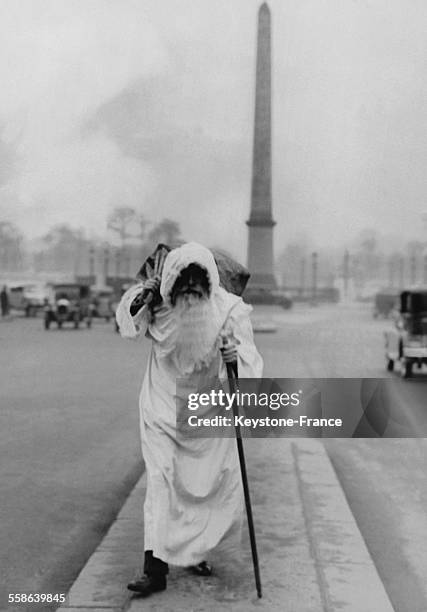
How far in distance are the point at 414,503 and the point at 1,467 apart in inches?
118

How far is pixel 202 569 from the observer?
409 centimetres

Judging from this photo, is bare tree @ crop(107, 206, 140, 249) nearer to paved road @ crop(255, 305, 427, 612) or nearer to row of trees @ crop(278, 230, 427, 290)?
row of trees @ crop(278, 230, 427, 290)

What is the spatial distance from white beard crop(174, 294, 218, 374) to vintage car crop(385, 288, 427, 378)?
10.3 meters

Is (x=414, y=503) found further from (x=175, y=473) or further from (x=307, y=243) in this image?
(x=307, y=243)

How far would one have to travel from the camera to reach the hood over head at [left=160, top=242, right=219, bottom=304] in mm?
3838

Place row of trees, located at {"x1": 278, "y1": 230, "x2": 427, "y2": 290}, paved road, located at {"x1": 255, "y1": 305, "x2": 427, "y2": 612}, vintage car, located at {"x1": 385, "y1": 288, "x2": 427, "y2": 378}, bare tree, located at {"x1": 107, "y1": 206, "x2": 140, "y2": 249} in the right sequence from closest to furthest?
paved road, located at {"x1": 255, "y1": 305, "x2": 427, "y2": 612} → vintage car, located at {"x1": 385, "y1": 288, "x2": 427, "y2": 378} → bare tree, located at {"x1": 107, "y1": 206, "x2": 140, "y2": 249} → row of trees, located at {"x1": 278, "y1": 230, "x2": 427, "y2": 290}

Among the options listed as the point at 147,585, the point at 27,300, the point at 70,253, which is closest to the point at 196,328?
the point at 147,585

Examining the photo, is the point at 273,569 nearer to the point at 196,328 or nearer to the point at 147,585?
the point at 147,585

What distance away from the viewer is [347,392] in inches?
493

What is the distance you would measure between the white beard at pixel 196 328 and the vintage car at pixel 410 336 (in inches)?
406

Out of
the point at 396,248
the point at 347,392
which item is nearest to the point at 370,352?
the point at 347,392

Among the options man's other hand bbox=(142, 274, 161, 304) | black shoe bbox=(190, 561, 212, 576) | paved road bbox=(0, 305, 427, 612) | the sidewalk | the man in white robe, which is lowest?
paved road bbox=(0, 305, 427, 612)

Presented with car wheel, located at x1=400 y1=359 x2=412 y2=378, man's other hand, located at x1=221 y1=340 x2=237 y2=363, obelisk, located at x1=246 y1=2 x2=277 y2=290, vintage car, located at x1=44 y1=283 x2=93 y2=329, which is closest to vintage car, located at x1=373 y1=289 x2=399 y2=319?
obelisk, located at x1=246 y1=2 x2=277 y2=290

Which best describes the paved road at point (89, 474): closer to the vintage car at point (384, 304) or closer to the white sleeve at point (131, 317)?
the white sleeve at point (131, 317)
